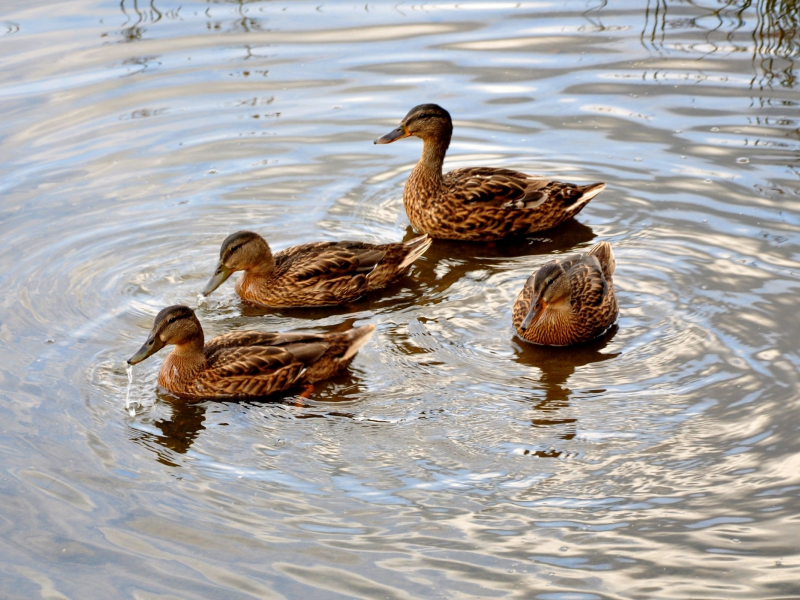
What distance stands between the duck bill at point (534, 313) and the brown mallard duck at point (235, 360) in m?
1.21

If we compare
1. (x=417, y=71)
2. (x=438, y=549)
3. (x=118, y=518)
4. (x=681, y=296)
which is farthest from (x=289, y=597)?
(x=417, y=71)

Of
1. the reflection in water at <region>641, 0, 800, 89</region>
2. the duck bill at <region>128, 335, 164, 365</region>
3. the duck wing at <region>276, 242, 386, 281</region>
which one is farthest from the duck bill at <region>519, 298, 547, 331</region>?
the reflection in water at <region>641, 0, 800, 89</region>

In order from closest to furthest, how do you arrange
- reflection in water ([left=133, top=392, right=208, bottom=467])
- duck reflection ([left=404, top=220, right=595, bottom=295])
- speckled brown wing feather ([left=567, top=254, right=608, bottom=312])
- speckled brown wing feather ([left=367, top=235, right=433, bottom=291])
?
reflection in water ([left=133, top=392, right=208, bottom=467]), speckled brown wing feather ([left=567, top=254, right=608, bottom=312]), speckled brown wing feather ([left=367, top=235, right=433, bottom=291]), duck reflection ([left=404, top=220, right=595, bottom=295])

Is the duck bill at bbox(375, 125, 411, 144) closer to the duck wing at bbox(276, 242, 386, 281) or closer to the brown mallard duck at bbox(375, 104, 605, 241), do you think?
the brown mallard duck at bbox(375, 104, 605, 241)

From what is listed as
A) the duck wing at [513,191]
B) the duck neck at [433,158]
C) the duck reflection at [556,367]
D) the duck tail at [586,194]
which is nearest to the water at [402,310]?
the duck reflection at [556,367]

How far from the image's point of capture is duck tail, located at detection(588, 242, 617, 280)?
28.5 ft

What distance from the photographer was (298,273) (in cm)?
892

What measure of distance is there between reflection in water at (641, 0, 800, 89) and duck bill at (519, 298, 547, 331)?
5.79m

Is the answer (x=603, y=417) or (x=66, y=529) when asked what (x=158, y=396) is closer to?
(x=66, y=529)

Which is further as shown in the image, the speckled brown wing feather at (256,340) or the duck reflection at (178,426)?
the speckled brown wing feather at (256,340)

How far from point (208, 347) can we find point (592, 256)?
3.18 m

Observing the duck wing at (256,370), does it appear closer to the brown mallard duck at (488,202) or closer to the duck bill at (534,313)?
the duck bill at (534,313)

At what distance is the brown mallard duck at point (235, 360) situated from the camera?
24.8 feet

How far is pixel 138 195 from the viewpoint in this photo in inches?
417
